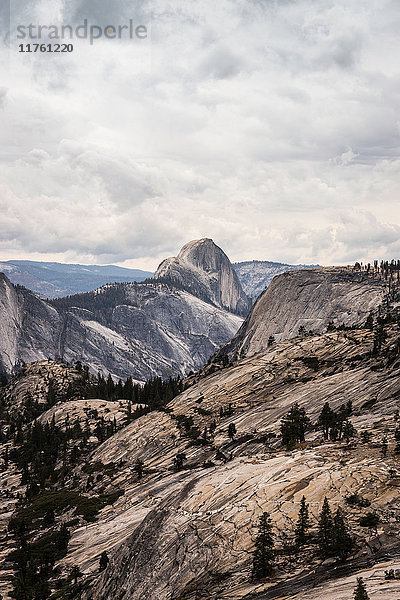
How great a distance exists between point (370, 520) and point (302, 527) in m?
4.85

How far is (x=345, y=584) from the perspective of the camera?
77.0 ft

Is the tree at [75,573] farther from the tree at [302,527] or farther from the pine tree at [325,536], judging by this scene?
the pine tree at [325,536]

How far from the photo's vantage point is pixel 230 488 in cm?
4097

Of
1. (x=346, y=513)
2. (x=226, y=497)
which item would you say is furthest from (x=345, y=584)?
(x=226, y=497)

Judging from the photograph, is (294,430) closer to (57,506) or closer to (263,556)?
(263,556)

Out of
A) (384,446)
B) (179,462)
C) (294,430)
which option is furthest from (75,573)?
(384,446)

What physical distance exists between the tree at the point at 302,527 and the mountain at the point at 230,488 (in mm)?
506

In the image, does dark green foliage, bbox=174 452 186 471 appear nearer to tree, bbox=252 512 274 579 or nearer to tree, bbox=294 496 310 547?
tree, bbox=294 496 310 547

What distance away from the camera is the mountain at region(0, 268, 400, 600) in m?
29.8

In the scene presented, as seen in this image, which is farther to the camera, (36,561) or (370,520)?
(36,561)

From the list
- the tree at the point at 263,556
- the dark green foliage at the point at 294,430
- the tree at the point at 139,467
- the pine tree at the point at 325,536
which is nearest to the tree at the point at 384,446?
the pine tree at the point at 325,536

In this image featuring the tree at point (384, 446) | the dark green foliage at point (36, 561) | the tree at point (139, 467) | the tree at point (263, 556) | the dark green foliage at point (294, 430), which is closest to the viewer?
the tree at point (263, 556)

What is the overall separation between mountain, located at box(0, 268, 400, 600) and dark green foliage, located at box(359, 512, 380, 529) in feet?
0.31

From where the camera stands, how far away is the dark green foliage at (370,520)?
97.9 feet
